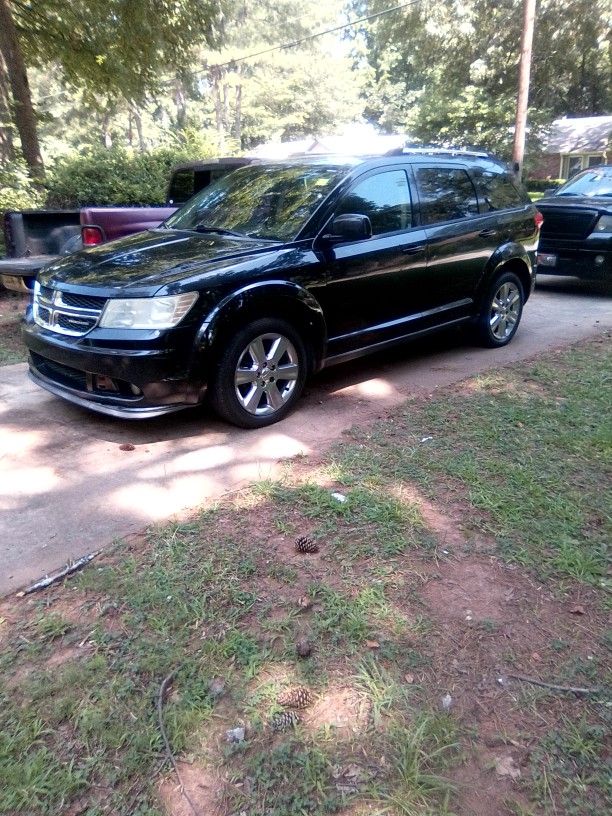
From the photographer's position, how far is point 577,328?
24.3 ft

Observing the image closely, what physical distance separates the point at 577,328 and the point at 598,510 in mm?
4580

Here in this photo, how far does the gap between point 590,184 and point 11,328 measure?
8.47 metres

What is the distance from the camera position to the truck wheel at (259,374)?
420 cm

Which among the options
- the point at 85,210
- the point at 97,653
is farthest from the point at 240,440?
the point at 85,210

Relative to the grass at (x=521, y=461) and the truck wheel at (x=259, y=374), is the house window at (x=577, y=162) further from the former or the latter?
the truck wheel at (x=259, y=374)

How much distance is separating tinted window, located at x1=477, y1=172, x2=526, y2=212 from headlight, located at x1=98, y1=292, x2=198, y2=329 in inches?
137

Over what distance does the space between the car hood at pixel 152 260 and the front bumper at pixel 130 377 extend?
407mm

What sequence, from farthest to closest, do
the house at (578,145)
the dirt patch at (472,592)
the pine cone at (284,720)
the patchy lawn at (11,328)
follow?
1. the house at (578,145)
2. the patchy lawn at (11,328)
3. the dirt patch at (472,592)
4. the pine cone at (284,720)

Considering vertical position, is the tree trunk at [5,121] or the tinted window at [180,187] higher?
the tree trunk at [5,121]

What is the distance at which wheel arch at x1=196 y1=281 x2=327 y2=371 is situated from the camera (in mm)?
4062

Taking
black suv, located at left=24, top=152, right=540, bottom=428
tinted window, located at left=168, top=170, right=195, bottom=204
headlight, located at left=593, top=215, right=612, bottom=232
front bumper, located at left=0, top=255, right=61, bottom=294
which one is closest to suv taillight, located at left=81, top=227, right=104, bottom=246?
front bumper, located at left=0, top=255, right=61, bottom=294

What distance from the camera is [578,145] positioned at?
34.0 m

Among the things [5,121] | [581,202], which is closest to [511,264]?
[581,202]

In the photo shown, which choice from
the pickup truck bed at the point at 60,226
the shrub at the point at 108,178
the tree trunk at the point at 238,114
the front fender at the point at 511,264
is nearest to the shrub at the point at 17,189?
the shrub at the point at 108,178
